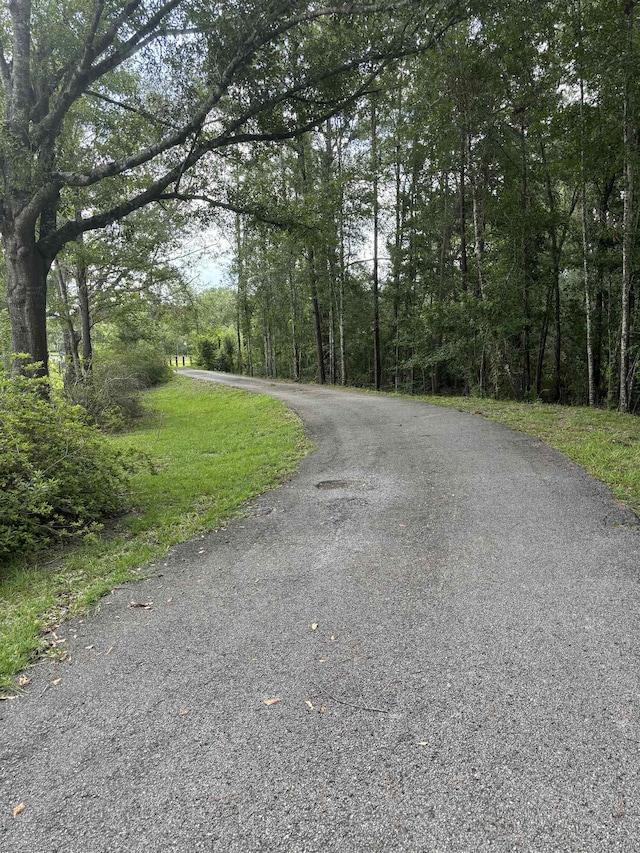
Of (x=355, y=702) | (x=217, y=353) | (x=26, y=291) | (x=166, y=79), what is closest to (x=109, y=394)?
(x=26, y=291)

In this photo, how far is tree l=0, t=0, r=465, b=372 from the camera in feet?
17.9

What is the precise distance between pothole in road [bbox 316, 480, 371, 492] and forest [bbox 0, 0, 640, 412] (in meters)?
4.40

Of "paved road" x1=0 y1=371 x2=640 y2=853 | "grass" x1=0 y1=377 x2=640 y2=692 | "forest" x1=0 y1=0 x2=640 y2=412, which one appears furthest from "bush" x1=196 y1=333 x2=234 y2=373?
"paved road" x1=0 y1=371 x2=640 y2=853

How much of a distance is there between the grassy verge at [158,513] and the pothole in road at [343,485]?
70cm

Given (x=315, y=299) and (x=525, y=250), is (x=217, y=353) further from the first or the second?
(x=525, y=250)

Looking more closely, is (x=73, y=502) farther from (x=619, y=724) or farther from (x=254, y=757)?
(x=619, y=724)

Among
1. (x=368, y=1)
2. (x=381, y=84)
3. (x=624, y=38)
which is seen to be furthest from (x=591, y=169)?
(x=368, y=1)

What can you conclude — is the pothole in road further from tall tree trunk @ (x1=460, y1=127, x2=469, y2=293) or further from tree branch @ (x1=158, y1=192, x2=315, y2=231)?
tall tree trunk @ (x1=460, y1=127, x2=469, y2=293)

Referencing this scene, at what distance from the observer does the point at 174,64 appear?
6094 mm

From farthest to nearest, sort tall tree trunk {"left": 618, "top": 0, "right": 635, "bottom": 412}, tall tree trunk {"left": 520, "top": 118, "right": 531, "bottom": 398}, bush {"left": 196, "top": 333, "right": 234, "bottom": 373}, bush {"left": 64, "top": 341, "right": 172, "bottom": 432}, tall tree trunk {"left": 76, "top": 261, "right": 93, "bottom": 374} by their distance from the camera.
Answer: bush {"left": 196, "top": 333, "right": 234, "bottom": 373}
tall tree trunk {"left": 76, "top": 261, "right": 93, "bottom": 374}
tall tree trunk {"left": 520, "top": 118, "right": 531, "bottom": 398}
bush {"left": 64, "top": 341, "right": 172, "bottom": 432}
tall tree trunk {"left": 618, "top": 0, "right": 635, "bottom": 412}

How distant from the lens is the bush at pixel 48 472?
4047 mm

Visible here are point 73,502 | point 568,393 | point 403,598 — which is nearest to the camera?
point 403,598

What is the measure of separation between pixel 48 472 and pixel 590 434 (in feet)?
25.0

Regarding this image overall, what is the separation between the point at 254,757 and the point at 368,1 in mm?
7686
